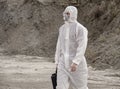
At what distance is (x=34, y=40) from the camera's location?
30422 millimetres

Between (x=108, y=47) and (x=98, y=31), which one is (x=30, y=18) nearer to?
(x=98, y=31)

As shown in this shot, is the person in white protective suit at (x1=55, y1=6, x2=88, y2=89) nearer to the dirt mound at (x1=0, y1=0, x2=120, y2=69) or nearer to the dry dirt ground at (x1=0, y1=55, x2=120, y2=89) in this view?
the dry dirt ground at (x1=0, y1=55, x2=120, y2=89)

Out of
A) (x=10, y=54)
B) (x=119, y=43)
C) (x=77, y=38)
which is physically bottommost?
(x=10, y=54)

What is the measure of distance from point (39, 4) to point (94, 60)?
494 inches

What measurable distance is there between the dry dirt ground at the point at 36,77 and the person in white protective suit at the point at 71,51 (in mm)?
6110

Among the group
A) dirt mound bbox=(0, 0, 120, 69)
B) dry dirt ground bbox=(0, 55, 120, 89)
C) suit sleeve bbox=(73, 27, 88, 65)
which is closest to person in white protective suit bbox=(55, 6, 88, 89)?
suit sleeve bbox=(73, 27, 88, 65)

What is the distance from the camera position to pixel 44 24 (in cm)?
3194

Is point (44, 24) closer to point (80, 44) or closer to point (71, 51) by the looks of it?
point (71, 51)

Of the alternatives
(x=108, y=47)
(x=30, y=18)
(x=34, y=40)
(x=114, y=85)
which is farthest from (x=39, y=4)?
(x=114, y=85)

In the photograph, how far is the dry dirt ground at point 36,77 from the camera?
48.1ft

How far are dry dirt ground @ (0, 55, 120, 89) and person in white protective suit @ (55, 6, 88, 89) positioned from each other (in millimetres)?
6110

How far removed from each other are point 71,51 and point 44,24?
78.6 feet

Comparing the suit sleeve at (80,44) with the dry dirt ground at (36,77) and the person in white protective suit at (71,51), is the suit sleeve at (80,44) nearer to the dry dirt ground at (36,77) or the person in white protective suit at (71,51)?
the person in white protective suit at (71,51)

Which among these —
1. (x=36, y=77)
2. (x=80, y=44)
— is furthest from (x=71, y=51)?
(x=36, y=77)
